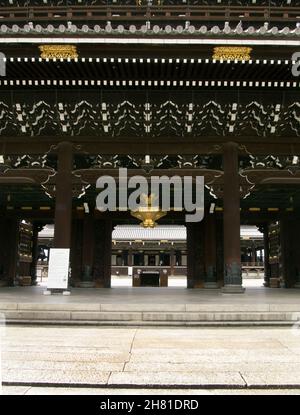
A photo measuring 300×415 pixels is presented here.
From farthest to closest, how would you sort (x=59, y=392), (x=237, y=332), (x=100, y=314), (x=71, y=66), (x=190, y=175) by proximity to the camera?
(x=190, y=175), (x=71, y=66), (x=100, y=314), (x=237, y=332), (x=59, y=392)

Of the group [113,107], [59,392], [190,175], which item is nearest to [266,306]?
[190,175]

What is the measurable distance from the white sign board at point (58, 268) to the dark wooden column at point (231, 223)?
5259 millimetres

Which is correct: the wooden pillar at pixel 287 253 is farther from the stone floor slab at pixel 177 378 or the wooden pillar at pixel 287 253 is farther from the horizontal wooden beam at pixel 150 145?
the stone floor slab at pixel 177 378

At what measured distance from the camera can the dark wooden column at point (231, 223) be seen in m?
13.4

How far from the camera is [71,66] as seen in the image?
12039 millimetres

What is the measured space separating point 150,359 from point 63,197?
909 cm

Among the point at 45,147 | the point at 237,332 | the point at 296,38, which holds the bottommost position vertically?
the point at 237,332

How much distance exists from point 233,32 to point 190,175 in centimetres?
486

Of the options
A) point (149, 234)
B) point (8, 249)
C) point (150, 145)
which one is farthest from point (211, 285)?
point (149, 234)

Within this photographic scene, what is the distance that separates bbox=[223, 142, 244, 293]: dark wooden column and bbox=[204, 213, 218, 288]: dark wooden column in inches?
249

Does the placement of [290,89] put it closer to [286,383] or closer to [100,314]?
[100,314]

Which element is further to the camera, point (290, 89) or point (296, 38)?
point (290, 89)

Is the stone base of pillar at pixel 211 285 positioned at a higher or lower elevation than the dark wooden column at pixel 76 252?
lower

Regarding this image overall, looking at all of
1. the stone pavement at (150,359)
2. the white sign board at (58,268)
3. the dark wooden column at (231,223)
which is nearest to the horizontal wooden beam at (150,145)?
the dark wooden column at (231,223)
